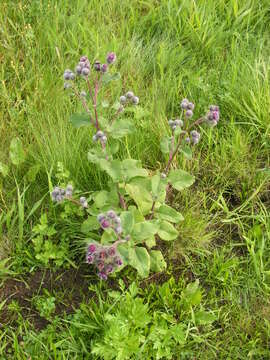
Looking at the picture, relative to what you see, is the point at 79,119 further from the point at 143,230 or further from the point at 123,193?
the point at 143,230

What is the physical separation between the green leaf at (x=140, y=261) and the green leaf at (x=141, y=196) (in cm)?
26

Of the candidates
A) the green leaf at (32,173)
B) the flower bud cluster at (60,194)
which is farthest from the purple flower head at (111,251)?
the green leaf at (32,173)

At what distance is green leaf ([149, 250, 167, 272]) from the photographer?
2.13 meters

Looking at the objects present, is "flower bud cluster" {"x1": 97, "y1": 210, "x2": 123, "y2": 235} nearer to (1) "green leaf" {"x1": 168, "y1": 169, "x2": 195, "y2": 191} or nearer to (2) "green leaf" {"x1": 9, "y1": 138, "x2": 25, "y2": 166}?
(1) "green leaf" {"x1": 168, "y1": 169, "x2": 195, "y2": 191}

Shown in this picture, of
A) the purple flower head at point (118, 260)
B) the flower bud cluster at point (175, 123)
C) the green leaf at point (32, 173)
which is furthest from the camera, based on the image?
the green leaf at point (32, 173)

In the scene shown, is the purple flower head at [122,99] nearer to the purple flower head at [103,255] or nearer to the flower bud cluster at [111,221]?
the flower bud cluster at [111,221]

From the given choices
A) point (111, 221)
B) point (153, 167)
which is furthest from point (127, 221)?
point (153, 167)

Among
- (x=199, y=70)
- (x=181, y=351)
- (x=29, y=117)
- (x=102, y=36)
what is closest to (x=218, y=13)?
(x=199, y=70)

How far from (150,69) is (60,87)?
67cm

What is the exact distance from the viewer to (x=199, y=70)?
9.70ft

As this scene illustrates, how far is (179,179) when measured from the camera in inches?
82.6

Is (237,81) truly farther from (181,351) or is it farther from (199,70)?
(181,351)

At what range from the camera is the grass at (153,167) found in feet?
6.70

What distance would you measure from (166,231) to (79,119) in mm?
707
